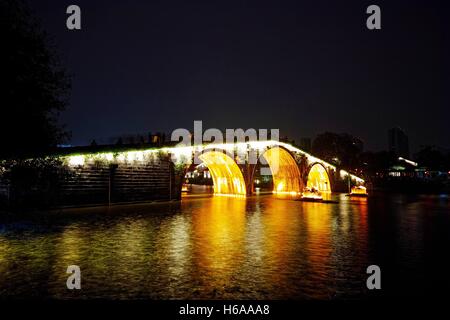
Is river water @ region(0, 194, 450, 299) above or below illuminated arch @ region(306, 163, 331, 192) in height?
below

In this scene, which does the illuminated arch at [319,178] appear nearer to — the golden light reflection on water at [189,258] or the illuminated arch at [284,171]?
the illuminated arch at [284,171]

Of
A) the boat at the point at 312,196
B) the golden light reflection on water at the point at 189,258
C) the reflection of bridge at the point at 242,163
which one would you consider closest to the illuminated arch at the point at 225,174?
the reflection of bridge at the point at 242,163

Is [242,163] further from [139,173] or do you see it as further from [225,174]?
[139,173]

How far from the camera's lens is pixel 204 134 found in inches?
1467

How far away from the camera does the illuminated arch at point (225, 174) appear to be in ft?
141

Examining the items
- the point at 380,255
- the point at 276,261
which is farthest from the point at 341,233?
the point at 276,261

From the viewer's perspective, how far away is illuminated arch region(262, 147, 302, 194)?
49500 millimetres

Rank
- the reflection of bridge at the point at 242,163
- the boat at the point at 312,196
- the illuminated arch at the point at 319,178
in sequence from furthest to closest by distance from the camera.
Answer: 1. the illuminated arch at the point at 319,178
2. the boat at the point at 312,196
3. the reflection of bridge at the point at 242,163

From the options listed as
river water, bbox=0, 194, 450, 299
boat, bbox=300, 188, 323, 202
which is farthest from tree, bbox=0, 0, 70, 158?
boat, bbox=300, 188, 323, 202

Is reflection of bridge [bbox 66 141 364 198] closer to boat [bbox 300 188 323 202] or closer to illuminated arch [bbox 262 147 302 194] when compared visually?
illuminated arch [bbox 262 147 302 194]

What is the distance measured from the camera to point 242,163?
4325cm

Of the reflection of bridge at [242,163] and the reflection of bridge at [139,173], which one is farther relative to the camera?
the reflection of bridge at [242,163]

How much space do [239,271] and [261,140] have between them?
35276 mm

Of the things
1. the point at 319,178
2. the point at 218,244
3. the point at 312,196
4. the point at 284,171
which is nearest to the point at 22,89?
the point at 218,244
